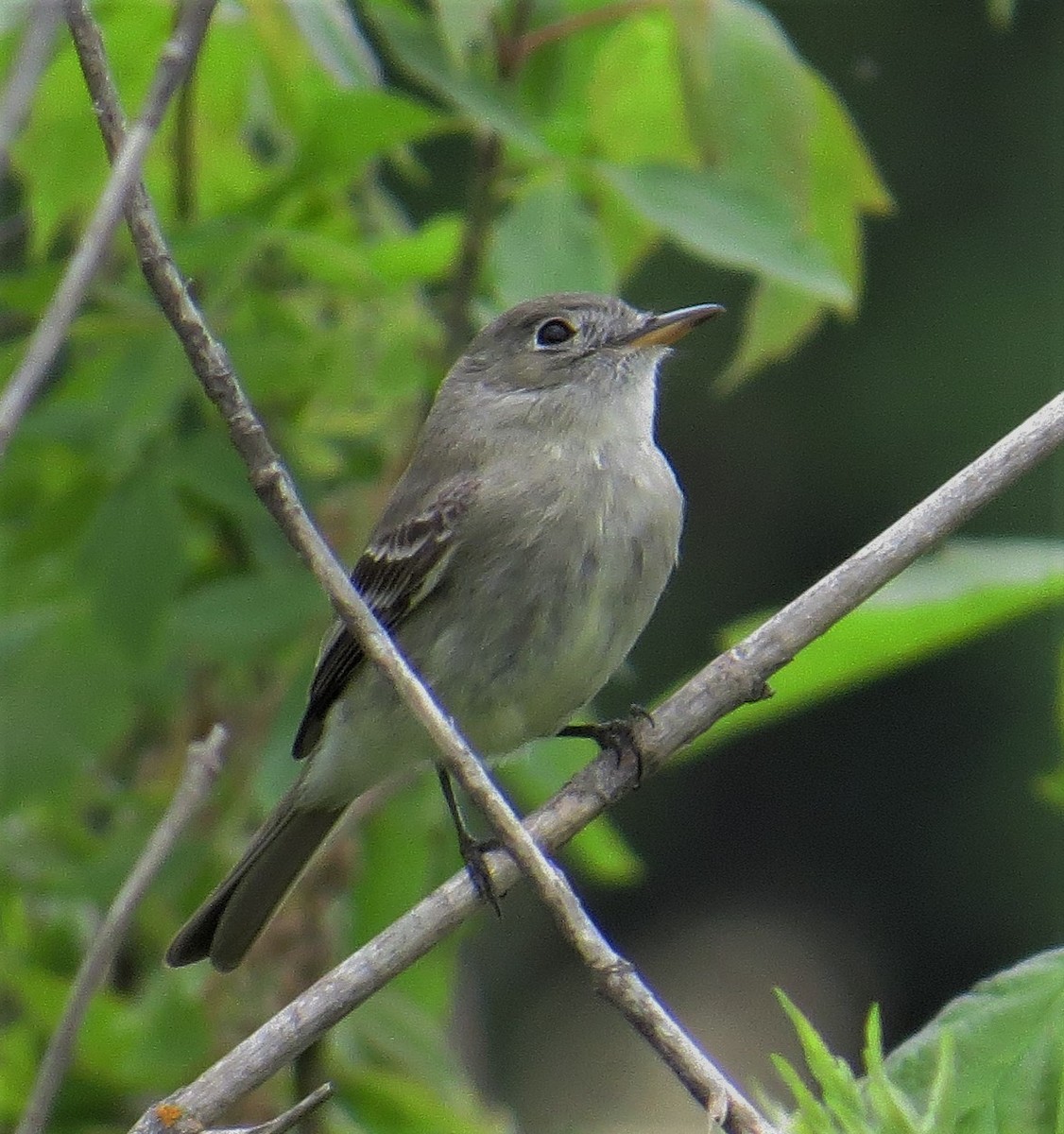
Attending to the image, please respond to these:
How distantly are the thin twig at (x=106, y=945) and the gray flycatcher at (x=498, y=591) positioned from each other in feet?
2.50

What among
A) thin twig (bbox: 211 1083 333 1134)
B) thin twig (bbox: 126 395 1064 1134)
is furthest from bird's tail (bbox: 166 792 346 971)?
thin twig (bbox: 211 1083 333 1134)

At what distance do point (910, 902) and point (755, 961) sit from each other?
1121mm

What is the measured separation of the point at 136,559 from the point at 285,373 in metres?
0.35

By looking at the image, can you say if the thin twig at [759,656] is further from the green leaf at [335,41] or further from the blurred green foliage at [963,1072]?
the green leaf at [335,41]

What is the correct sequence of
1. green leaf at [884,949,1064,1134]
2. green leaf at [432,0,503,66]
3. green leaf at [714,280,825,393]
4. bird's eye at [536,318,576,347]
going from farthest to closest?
bird's eye at [536,318,576,347] < green leaf at [714,280,825,393] < green leaf at [432,0,503,66] < green leaf at [884,949,1064,1134]

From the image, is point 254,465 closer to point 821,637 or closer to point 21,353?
point 821,637

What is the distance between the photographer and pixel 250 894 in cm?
273

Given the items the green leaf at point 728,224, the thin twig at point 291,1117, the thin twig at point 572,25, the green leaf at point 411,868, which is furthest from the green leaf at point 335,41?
the thin twig at point 291,1117

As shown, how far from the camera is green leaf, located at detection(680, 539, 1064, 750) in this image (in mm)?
1766

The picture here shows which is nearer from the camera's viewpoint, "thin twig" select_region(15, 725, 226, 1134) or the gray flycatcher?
"thin twig" select_region(15, 725, 226, 1134)

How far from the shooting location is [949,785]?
11492mm

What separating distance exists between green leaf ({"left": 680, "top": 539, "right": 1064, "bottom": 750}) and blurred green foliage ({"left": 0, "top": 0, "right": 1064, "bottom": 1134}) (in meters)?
0.61

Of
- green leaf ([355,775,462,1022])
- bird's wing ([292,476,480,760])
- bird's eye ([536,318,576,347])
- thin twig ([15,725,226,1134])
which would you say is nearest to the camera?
thin twig ([15,725,226,1134])

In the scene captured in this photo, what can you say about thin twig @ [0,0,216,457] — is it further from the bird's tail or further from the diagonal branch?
the bird's tail
